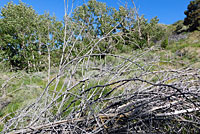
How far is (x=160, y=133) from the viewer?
0.83 m

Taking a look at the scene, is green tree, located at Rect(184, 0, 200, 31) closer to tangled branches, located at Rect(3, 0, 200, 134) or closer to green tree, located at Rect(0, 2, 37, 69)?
green tree, located at Rect(0, 2, 37, 69)

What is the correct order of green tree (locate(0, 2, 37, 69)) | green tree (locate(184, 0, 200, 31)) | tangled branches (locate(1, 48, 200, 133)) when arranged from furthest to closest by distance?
green tree (locate(184, 0, 200, 31)) < green tree (locate(0, 2, 37, 69)) < tangled branches (locate(1, 48, 200, 133))

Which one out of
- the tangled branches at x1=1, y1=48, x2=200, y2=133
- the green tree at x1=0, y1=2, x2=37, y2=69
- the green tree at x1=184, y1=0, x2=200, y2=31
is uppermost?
the green tree at x1=184, y1=0, x2=200, y2=31

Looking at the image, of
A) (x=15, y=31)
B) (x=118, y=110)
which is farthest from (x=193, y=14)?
(x=118, y=110)

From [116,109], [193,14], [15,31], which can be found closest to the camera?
[116,109]

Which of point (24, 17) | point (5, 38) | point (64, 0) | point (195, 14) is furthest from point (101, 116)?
point (195, 14)

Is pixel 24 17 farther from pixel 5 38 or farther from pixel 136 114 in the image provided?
pixel 136 114

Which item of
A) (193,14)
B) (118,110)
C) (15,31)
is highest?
(193,14)

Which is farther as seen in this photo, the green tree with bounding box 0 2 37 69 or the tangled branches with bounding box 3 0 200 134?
the green tree with bounding box 0 2 37 69

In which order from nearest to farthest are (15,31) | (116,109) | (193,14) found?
(116,109) < (15,31) < (193,14)

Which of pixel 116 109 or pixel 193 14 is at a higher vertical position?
pixel 193 14

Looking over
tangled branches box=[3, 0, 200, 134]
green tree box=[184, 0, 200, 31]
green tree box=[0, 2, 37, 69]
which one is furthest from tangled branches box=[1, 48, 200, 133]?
green tree box=[184, 0, 200, 31]

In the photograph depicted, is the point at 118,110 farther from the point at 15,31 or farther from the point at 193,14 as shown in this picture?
the point at 193,14

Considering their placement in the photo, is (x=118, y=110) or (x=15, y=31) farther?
(x=15, y=31)
